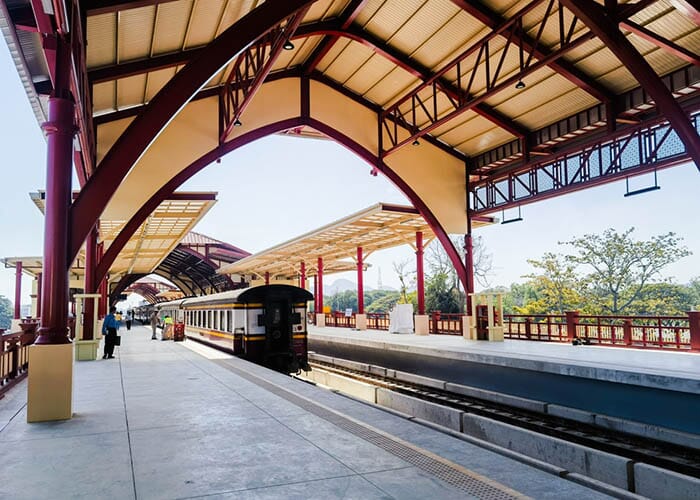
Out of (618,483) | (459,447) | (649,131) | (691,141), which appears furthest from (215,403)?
(649,131)

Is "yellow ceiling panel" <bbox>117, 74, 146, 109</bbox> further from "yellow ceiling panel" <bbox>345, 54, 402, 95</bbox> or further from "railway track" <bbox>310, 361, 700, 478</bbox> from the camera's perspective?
"railway track" <bbox>310, 361, 700, 478</bbox>

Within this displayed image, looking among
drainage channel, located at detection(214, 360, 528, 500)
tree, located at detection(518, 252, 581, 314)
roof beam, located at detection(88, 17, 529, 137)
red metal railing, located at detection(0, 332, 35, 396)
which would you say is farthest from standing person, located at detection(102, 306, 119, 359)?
tree, located at detection(518, 252, 581, 314)

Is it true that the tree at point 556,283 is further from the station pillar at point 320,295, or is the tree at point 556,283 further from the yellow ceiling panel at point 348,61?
the yellow ceiling panel at point 348,61

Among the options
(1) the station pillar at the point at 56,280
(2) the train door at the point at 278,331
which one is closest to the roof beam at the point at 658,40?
(2) the train door at the point at 278,331

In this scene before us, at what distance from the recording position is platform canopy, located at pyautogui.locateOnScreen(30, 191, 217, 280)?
49.3ft

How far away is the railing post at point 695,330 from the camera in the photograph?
12047 mm

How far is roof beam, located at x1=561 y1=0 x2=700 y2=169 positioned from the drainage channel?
30.8 feet

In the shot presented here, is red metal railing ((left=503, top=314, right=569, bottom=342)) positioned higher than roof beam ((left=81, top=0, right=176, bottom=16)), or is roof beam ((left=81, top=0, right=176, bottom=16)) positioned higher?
roof beam ((left=81, top=0, right=176, bottom=16))

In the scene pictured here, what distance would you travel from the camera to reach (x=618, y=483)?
22.3 feet

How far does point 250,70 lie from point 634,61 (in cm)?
1051

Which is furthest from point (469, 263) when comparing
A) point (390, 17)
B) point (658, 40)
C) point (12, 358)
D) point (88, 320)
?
point (12, 358)

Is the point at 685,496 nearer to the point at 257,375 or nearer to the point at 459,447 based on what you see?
the point at 459,447

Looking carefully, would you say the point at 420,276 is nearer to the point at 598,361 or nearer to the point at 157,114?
the point at 598,361

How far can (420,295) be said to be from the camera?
2142 centimetres
